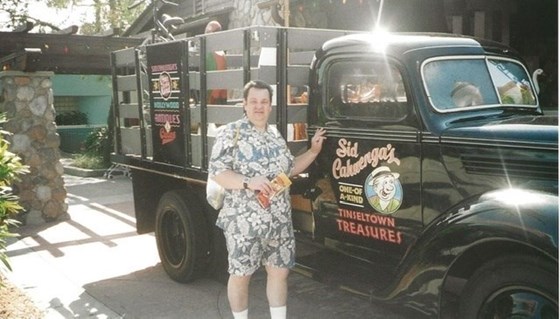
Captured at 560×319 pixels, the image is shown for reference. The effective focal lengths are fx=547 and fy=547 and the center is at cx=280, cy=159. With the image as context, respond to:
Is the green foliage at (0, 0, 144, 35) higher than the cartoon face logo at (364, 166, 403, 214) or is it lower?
higher

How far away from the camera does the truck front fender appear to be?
2732mm

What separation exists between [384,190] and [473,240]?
2.68 feet

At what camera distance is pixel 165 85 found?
203 inches

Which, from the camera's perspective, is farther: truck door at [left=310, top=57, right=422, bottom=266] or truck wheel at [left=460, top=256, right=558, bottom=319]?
truck door at [left=310, top=57, right=422, bottom=266]

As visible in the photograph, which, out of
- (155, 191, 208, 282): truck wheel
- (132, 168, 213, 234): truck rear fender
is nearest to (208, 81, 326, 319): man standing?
(155, 191, 208, 282): truck wheel

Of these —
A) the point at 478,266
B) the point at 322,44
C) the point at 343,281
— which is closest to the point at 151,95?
the point at 322,44

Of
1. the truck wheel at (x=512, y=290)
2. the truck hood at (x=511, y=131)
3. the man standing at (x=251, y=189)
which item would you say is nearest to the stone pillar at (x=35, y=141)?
the man standing at (x=251, y=189)

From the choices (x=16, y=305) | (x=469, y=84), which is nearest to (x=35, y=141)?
(x=16, y=305)

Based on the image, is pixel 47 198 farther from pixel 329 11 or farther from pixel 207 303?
pixel 329 11

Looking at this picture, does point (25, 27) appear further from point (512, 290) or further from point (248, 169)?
point (512, 290)

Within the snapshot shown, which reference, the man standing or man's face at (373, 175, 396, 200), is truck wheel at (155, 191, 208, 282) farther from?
man's face at (373, 175, 396, 200)

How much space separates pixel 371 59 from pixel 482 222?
1406mm

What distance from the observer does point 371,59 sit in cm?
377

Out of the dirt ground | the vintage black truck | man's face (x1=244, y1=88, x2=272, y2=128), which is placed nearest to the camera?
the vintage black truck
